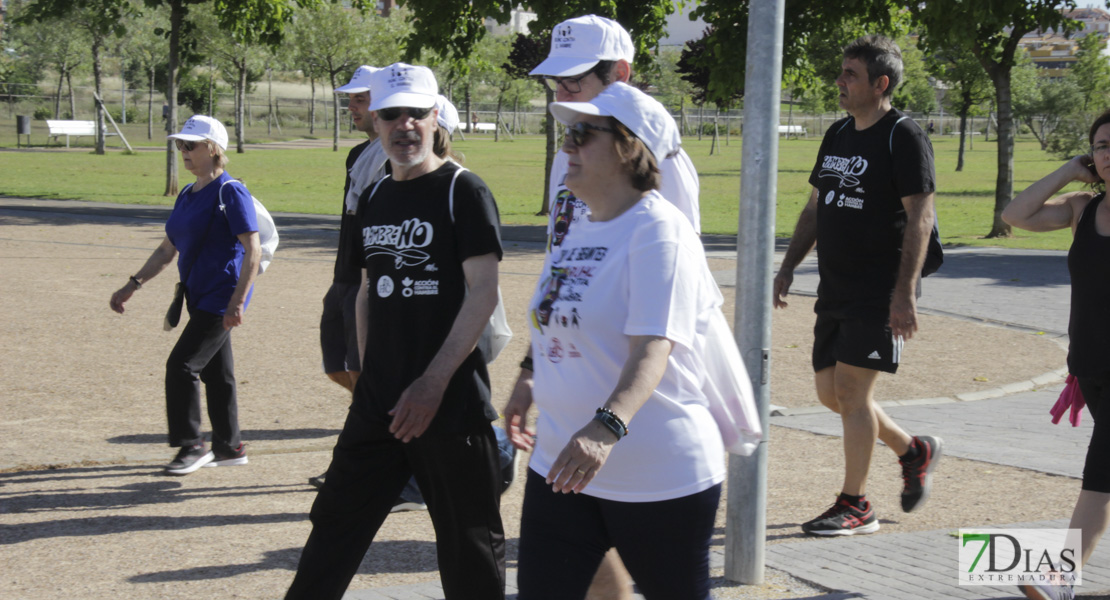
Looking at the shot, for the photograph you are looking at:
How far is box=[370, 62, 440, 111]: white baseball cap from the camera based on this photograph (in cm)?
364

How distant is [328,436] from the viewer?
6.66 m

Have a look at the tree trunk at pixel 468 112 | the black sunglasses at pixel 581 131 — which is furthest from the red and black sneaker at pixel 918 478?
the tree trunk at pixel 468 112

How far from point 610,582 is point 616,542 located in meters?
0.33

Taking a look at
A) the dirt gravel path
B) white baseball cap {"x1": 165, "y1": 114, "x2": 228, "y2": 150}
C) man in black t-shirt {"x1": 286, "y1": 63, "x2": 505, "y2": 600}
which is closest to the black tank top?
the dirt gravel path

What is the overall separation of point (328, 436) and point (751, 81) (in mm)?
3756

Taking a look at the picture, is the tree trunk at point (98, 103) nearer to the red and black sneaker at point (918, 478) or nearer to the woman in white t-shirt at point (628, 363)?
the red and black sneaker at point (918, 478)

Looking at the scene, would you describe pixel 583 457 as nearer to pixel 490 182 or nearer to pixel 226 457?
pixel 226 457

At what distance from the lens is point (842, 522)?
4.80 meters

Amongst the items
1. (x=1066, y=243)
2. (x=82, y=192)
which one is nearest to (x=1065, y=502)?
(x=1066, y=243)

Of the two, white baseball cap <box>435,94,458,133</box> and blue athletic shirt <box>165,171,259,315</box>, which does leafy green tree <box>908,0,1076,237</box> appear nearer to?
blue athletic shirt <box>165,171,259,315</box>

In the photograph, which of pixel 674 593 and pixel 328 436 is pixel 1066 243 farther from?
pixel 674 593

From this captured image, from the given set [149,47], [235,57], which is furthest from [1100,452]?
[149,47]

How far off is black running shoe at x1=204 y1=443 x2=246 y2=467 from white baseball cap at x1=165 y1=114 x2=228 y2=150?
5.18ft

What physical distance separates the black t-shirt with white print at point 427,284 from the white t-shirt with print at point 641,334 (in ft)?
2.51
